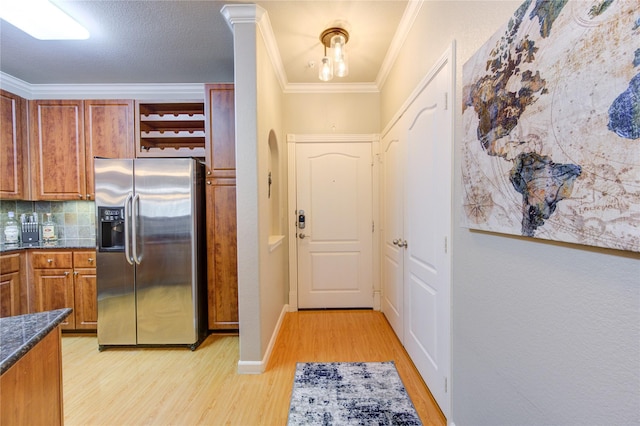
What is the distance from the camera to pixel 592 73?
24.9 inches

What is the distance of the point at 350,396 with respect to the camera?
5.58ft

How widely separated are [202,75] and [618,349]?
3.42 m

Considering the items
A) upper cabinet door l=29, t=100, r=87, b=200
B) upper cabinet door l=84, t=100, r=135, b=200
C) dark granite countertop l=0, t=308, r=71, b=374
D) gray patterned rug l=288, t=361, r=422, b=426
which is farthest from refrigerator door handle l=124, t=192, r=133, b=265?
gray patterned rug l=288, t=361, r=422, b=426

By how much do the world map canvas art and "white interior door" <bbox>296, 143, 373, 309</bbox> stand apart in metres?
1.98

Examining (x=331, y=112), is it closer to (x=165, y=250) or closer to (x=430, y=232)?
(x=430, y=232)

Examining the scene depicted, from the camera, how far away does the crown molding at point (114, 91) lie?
2.91m

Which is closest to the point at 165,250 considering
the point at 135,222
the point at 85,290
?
the point at 135,222

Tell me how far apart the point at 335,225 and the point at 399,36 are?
75.1 inches

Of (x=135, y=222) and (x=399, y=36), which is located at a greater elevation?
(x=399, y=36)

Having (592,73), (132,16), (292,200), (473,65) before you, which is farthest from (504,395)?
(132,16)

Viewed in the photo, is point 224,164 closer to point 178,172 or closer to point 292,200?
point 178,172

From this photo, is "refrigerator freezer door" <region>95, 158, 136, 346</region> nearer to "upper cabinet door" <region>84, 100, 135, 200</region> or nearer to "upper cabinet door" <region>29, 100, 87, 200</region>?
"upper cabinet door" <region>84, 100, 135, 200</region>

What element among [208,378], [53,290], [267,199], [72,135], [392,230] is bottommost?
[208,378]

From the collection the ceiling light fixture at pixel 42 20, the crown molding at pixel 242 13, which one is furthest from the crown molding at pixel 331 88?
the ceiling light fixture at pixel 42 20
